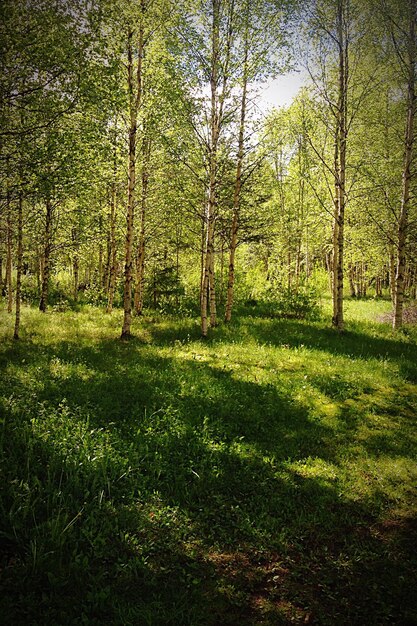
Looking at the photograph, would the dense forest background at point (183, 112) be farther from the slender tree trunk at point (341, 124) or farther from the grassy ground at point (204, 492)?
the grassy ground at point (204, 492)

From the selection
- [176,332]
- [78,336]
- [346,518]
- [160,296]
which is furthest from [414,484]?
[160,296]

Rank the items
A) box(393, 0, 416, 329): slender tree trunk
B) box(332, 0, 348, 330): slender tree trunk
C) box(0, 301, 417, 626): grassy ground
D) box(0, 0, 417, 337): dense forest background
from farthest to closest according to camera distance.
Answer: box(332, 0, 348, 330): slender tree trunk, box(393, 0, 416, 329): slender tree trunk, box(0, 0, 417, 337): dense forest background, box(0, 301, 417, 626): grassy ground

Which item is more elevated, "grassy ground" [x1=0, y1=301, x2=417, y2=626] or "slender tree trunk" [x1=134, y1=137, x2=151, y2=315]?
"slender tree trunk" [x1=134, y1=137, x2=151, y2=315]

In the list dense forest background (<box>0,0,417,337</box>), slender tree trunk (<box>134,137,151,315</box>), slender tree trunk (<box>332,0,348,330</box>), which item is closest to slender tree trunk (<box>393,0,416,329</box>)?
dense forest background (<box>0,0,417,337</box>)

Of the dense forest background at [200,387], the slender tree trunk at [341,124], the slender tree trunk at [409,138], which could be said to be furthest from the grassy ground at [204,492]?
the slender tree trunk at [409,138]

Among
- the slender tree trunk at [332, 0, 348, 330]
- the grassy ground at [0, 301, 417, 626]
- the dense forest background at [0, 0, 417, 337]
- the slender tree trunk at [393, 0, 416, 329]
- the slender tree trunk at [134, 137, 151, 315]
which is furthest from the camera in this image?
the slender tree trunk at [134, 137, 151, 315]

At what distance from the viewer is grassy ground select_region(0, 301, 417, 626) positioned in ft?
12.9

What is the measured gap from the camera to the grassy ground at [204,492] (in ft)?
12.9

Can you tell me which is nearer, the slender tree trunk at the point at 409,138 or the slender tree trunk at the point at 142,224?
the slender tree trunk at the point at 409,138

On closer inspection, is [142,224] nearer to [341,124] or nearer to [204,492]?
[341,124]

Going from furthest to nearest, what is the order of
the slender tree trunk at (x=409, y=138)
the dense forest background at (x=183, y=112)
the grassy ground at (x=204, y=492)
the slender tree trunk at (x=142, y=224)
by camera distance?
1. the slender tree trunk at (x=142, y=224)
2. the slender tree trunk at (x=409, y=138)
3. the dense forest background at (x=183, y=112)
4. the grassy ground at (x=204, y=492)

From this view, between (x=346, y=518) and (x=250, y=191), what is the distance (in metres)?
15.3

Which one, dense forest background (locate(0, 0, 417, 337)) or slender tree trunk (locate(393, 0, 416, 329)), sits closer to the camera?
dense forest background (locate(0, 0, 417, 337))

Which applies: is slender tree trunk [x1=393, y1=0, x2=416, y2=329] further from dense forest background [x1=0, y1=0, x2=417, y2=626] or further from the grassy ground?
the grassy ground
